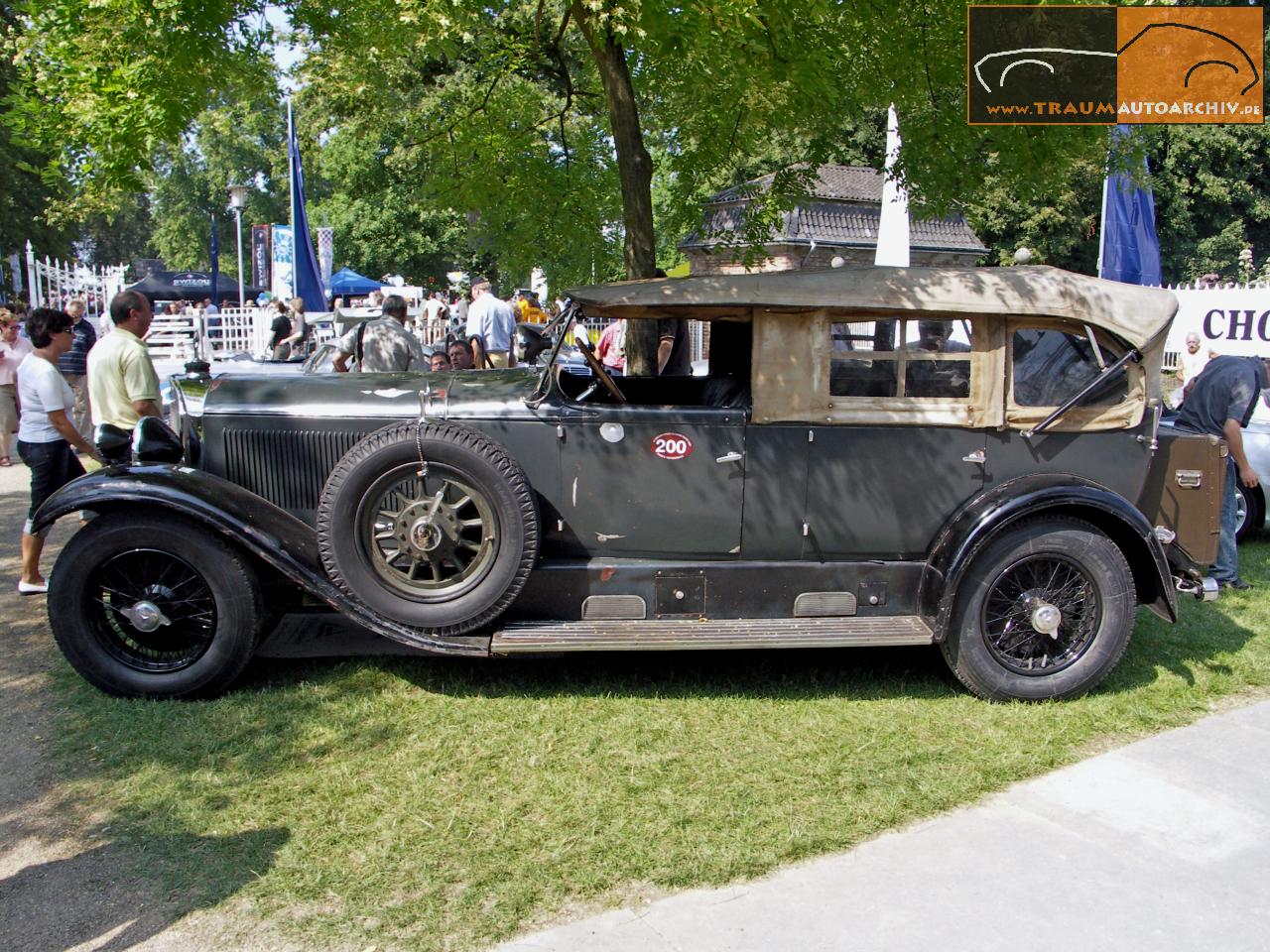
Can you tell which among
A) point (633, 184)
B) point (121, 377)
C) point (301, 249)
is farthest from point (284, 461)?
point (301, 249)

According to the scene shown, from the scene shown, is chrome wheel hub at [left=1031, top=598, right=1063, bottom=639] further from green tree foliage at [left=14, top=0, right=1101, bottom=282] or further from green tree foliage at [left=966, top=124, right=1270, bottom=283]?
green tree foliage at [left=966, top=124, right=1270, bottom=283]

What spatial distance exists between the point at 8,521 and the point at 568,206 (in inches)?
207

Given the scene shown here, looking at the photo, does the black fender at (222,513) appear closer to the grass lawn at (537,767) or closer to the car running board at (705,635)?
the car running board at (705,635)

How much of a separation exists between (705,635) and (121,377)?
12.4 ft

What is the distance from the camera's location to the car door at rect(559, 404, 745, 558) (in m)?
4.72

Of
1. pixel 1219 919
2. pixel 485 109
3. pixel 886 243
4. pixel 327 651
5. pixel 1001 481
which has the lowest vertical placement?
pixel 1219 919

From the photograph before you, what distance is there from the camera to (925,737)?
14.4ft

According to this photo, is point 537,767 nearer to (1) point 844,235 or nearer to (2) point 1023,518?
(2) point 1023,518

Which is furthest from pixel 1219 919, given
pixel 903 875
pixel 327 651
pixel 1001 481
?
pixel 327 651

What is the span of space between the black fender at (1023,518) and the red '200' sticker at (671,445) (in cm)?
130

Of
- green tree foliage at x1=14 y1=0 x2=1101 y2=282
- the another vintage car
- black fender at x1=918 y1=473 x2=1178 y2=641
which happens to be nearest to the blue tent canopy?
green tree foliage at x1=14 y1=0 x2=1101 y2=282

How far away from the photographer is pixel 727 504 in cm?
478

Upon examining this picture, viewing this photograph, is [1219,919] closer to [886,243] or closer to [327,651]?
[327,651]

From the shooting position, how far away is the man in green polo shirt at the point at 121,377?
5754 mm
